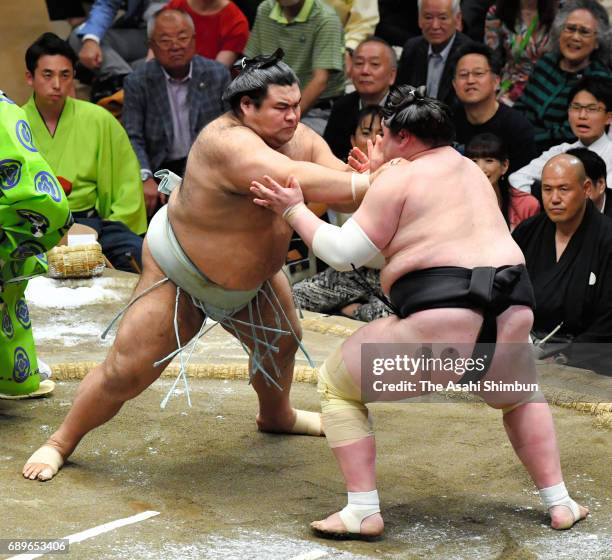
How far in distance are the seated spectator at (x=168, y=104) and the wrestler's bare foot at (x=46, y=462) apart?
8.59 ft

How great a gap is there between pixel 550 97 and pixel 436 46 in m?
0.61

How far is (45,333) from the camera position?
4434 millimetres

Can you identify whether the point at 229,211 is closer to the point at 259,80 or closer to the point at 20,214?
the point at 259,80

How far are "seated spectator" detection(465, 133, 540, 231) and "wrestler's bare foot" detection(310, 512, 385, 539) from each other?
2.25 m

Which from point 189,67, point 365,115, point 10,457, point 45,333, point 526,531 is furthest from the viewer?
point 189,67

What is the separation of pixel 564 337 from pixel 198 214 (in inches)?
66.8

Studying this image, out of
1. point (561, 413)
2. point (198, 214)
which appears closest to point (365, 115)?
point (561, 413)

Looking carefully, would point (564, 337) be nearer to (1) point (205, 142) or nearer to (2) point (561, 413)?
(2) point (561, 413)

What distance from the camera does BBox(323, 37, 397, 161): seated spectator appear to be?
16.9ft

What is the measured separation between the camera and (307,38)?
5.60 metres

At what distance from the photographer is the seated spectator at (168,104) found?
18.0 feet

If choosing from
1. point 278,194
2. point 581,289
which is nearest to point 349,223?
point 278,194

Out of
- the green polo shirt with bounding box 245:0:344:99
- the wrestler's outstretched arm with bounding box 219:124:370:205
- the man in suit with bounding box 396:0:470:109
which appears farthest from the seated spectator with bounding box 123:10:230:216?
the wrestler's outstretched arm with bounding box 219:124:370:205

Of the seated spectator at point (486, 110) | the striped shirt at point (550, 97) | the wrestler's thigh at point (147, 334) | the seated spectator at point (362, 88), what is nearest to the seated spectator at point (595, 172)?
the seated spectator at point (486, 110)
